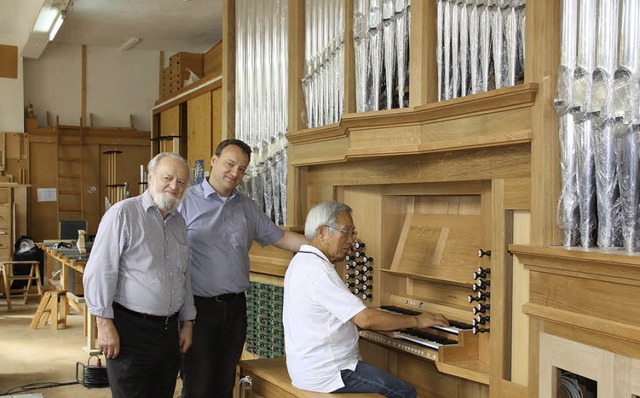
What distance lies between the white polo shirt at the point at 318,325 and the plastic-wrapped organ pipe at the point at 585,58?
4.13 ft

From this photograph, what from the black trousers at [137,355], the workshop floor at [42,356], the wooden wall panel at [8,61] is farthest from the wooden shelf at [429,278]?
the wooden wall panel at [8,61]

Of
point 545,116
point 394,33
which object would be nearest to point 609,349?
point 545,116

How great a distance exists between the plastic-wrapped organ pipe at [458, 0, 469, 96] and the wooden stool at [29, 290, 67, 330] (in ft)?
20.7

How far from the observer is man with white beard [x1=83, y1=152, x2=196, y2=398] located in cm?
345

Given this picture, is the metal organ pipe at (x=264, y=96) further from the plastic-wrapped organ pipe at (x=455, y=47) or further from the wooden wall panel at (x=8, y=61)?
the wooden wall panel at (x=8, y=61)

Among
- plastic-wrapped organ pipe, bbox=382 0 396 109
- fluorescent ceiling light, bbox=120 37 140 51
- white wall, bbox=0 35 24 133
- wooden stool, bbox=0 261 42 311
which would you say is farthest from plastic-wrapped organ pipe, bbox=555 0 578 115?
white wall, bbox=0 35 24 133

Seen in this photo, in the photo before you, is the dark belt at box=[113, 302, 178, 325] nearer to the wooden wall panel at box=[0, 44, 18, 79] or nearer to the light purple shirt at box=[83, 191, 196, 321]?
the light purple shirt at box=[83, 191, 196, 321]

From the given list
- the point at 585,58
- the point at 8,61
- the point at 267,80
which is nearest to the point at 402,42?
the point at 585,58

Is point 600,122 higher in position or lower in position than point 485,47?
lower

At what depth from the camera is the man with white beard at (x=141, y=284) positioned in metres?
3.45

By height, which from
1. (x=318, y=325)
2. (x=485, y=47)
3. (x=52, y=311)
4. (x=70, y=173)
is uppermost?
(x=485, y=47)

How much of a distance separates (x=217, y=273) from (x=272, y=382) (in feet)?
2.14

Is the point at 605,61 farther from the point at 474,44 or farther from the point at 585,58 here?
the point at 474,44

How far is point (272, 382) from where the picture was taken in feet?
12.5
